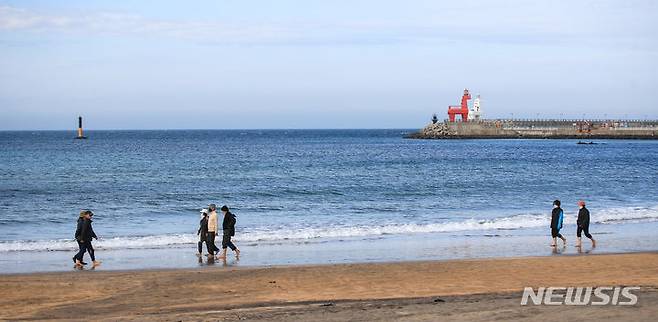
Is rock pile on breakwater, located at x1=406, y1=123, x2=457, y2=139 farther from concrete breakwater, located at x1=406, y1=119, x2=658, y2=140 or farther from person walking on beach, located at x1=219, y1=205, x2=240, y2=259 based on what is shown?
person walking on beach, located at x1=219, y1=205, x2=240, y2=259

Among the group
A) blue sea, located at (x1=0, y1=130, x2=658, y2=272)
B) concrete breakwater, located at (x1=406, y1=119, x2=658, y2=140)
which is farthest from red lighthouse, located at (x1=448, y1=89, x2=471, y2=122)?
blue sea, located at (x1=0, y1=130, x2=658, y2=272)

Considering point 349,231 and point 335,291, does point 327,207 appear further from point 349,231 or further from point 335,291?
point 335,291

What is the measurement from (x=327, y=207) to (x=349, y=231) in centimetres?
771

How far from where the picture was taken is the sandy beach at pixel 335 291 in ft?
39.7

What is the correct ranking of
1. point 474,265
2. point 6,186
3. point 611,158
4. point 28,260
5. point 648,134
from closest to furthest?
point 474,265
point 28,260
point 6,186
point 611,158
point 648,134

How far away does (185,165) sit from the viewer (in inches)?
2522

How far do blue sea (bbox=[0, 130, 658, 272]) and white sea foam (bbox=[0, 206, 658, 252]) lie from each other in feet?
0.12

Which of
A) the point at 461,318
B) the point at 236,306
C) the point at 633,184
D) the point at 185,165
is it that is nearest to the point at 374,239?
the point at 236,306

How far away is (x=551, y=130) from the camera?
428ft

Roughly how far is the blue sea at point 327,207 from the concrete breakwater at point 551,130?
67.0 metres

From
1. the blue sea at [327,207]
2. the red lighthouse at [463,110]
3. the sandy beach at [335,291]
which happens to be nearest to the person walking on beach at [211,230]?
the blue sea at [327,207]

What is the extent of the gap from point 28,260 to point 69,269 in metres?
2.14

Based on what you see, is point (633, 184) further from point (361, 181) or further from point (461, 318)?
point (461, 318)

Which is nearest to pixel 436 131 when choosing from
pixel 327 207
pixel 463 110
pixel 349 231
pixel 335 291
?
pixel 463 110
